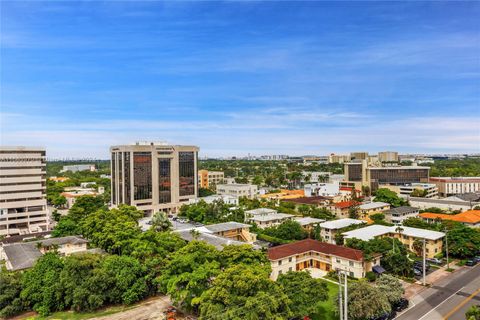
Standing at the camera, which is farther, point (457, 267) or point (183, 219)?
point (183, 219)

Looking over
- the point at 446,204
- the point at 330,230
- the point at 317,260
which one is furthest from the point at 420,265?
the point at 446,204

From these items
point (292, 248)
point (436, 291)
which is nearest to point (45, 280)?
point (292, 248)

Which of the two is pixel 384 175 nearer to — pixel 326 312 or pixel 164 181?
pixel 164 181

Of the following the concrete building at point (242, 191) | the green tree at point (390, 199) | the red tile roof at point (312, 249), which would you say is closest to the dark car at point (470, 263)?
the red tile roof at point (312, 249)

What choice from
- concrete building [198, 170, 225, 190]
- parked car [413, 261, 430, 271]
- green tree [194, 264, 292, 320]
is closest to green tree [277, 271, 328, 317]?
green tree [194, 264, 292, 320]

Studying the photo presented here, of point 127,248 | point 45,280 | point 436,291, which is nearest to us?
point 45,280

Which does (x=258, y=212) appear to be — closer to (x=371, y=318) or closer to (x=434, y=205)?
(x=371, y=318)

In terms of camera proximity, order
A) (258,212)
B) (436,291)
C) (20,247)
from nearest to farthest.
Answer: (436,291)
(20,247)
(258,212)
